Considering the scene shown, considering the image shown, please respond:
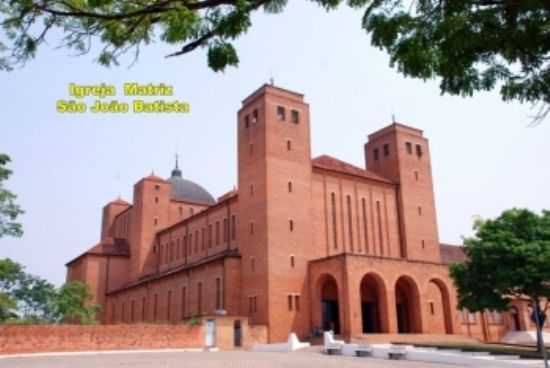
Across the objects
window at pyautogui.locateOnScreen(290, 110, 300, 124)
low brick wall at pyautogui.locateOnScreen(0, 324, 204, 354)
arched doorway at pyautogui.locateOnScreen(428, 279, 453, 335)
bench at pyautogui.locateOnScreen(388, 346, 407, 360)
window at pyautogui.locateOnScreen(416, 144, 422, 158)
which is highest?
window at pyautogui.locateOnScreen(290, 110, 300, 124)

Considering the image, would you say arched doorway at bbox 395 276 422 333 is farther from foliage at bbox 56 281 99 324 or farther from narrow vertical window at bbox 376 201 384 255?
foliage at bbox 56 281 99 324

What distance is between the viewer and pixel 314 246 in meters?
33.0

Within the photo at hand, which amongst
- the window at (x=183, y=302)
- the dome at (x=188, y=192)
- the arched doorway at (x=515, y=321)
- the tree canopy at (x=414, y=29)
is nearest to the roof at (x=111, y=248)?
the dome at (x=188, y=192)

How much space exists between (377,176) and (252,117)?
10.0 m

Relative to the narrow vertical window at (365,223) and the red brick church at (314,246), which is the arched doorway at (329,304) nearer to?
the red brick church at (314,246)

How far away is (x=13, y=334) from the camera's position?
24.3 meters

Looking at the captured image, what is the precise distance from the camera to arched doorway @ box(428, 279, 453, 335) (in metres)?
32.7

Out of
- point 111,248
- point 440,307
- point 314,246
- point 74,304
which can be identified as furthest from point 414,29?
point 111,248

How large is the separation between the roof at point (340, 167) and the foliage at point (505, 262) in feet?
42.0

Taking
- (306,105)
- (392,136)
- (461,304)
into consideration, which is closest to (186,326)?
(461,304)

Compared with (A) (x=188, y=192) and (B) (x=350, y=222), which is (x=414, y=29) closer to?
(B) (x=350, y=222)

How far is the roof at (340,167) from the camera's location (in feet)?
118

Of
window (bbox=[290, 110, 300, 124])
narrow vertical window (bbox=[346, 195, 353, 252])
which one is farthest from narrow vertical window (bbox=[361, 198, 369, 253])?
window (bbox=[290, 110, 300, 124])

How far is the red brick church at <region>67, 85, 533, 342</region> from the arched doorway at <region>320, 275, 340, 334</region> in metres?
0.06
